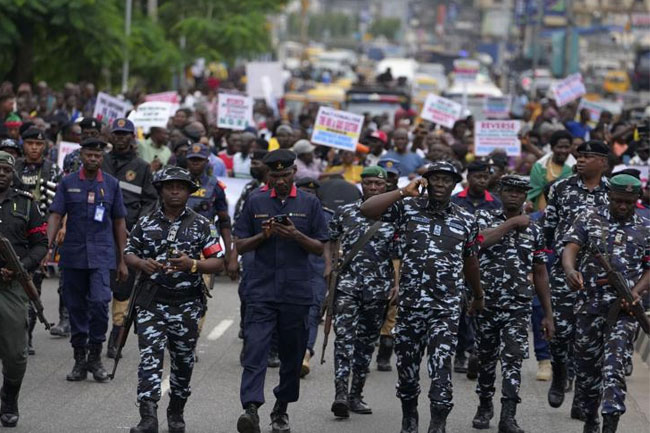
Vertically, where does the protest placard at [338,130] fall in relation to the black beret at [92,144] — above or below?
below

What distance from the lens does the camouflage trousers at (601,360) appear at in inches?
411

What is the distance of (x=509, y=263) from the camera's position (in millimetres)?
11711

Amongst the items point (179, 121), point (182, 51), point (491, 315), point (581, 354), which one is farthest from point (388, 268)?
point (182, 51)

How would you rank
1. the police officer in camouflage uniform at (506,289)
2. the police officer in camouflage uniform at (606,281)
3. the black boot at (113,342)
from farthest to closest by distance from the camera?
the black boot at (113,342) < the police officer in camouflage uniform at (506,289) < the police officer in camouflage uniform at (606,281)

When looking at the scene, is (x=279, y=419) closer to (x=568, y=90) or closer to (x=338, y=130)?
(x=338, y=130)

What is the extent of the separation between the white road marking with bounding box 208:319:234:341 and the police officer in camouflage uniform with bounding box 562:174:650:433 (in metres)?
5.34

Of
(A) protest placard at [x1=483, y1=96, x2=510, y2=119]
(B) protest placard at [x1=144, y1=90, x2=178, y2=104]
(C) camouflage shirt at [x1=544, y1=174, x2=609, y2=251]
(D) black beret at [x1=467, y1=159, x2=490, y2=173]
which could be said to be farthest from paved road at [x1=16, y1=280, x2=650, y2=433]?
(A) protest placard at [x1=483, y1=96, x2=510, y2=119]

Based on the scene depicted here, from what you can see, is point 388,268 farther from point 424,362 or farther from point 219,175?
point 219,175

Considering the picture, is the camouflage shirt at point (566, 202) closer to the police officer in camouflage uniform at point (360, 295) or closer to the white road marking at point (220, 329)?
the police officer in camouflage uniform at point (360, 295)

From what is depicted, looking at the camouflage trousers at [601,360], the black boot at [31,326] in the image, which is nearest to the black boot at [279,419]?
the camouflage trousers at [601,360]

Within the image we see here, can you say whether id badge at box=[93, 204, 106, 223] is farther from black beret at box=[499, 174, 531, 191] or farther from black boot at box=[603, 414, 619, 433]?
black boot at box=[603, 414, 619, 433]

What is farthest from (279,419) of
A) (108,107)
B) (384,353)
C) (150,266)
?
(108,107)

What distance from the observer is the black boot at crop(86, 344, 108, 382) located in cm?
1277

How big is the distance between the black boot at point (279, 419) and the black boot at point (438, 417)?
1056mm
